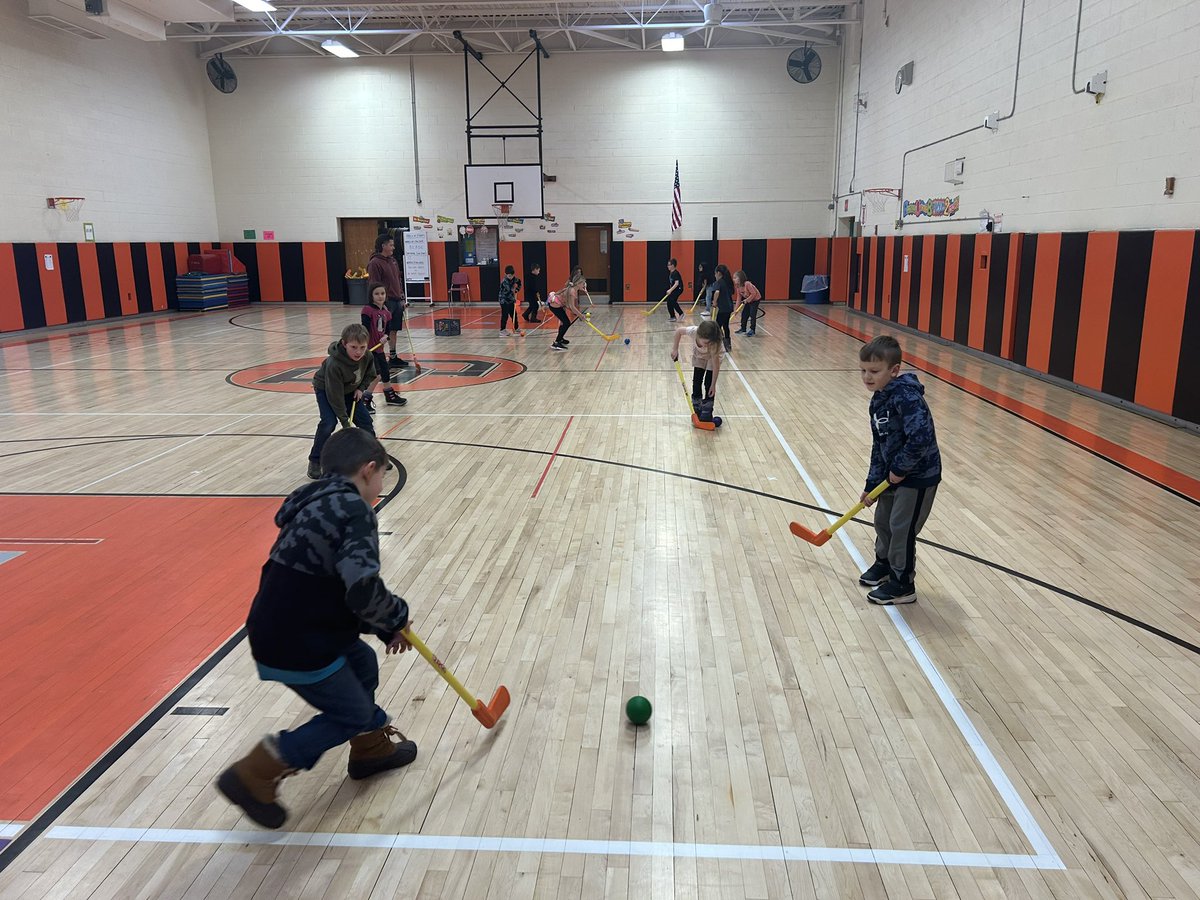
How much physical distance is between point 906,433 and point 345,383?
483cm

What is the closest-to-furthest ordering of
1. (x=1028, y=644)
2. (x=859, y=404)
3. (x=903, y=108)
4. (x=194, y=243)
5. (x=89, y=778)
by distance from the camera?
(x=89, y=778)
(x=1028, y=644)
(x=859, y=404)
(x=903, y=108)
(x=194, y=243)

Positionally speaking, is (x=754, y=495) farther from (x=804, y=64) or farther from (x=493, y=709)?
(x=804, y=64)

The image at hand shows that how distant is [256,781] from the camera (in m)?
2.98

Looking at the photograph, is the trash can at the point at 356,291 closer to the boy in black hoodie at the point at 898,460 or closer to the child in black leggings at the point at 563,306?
the child in black leggings at the point at 563,306

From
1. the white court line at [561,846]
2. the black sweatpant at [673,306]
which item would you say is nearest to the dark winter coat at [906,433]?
the white court line at [561,846]

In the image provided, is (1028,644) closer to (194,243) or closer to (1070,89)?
(1070,89)

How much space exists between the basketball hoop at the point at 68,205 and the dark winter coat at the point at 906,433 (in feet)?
69.8

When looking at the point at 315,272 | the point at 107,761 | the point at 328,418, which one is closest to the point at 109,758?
the point at 107,761

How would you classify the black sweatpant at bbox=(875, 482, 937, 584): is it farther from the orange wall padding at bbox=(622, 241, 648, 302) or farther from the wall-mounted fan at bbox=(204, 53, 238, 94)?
the wall-mounted fan at bbox=(204, 53, 238, 94)

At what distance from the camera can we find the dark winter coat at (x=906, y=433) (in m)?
4.63

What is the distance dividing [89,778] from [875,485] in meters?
4.12

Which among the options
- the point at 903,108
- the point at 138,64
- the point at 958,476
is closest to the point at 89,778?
the point at 958,476

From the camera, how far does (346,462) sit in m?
3.00

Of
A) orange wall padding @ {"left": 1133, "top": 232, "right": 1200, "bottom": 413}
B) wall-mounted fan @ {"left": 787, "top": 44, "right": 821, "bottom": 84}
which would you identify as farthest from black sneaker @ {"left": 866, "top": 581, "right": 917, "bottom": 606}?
wall-mounted fan @ {"left": 787, "top": 44, "right": 821, "bottom": 84}
